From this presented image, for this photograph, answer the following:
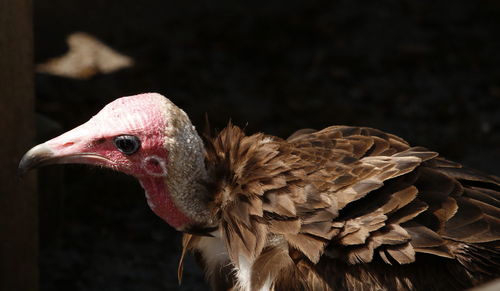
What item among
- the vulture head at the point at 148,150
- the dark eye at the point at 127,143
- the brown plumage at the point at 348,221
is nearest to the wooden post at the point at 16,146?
the vulture head at the point at 148,150

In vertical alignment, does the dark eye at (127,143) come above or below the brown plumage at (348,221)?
above

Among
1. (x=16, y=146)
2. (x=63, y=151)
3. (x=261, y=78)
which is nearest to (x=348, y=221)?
(x=63, y=151)

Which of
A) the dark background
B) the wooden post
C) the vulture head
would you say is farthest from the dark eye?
the dark background

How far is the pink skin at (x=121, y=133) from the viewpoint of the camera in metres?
3.39

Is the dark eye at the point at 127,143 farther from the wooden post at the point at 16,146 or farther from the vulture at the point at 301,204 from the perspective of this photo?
the wooden post at the point at 16,146

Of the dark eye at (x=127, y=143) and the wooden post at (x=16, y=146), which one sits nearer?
the dark eye at (x=127, y=143)

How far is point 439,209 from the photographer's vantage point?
3.44 m

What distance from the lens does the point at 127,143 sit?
11.3 feet

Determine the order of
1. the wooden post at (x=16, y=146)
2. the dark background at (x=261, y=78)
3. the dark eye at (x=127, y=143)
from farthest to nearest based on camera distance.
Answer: the dark background at (x=261, y=78)
the wooden post at (x=16, y=146)
the dark eye at (x=127, y=143)

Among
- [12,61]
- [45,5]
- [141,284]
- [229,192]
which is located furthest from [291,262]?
[45,5]

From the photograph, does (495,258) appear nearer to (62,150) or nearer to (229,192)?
(229,192)

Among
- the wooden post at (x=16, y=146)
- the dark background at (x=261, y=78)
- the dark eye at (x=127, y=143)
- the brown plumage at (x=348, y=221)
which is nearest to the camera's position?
the brown plumage at (x=348, y=221)

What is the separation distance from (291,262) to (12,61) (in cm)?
185

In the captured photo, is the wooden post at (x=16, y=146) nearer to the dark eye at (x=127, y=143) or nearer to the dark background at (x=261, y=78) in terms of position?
the dark background at (x=261, y=78)
